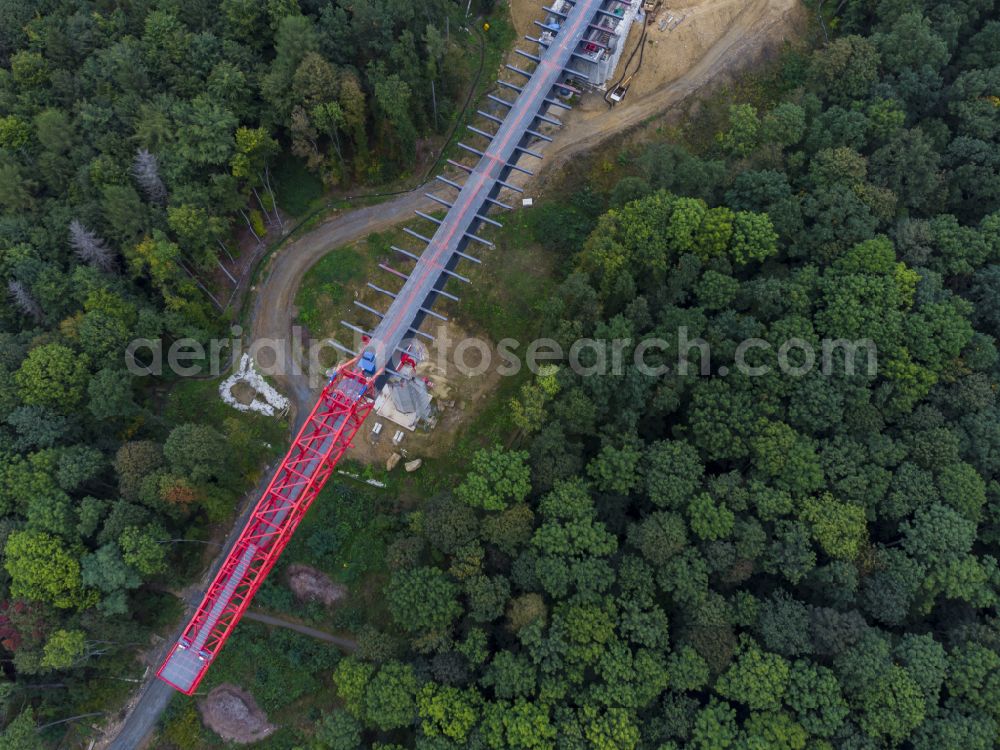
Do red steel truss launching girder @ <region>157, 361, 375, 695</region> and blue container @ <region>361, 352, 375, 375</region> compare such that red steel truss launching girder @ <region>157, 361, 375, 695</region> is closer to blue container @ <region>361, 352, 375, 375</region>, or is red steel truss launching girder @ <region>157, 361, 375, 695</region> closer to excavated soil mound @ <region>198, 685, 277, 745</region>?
blue container @ <region>361, 352, 375, 375</region>

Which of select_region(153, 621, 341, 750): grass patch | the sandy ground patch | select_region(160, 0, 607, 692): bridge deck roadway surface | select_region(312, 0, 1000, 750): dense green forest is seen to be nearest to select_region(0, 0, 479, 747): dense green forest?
select_region(160, 0, 607, 692): bridge deck roadway surface

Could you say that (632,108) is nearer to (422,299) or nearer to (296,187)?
(422,299)

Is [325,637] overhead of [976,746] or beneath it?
beneath

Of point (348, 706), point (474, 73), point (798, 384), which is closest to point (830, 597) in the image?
point (798, 384)

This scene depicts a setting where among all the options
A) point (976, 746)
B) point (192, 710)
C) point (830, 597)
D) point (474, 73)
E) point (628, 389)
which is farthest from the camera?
point (474, 73)

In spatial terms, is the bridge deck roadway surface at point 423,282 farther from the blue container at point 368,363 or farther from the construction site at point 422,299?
the blue container at point 368,363

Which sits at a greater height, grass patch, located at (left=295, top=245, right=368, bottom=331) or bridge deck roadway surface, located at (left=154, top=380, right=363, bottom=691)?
grass patch, located at (left=295, top=245, right=368, bottom=331)

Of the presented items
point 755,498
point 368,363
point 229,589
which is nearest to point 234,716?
point 229,589

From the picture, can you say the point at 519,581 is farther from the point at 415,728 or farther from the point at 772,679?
the point at 772,679
